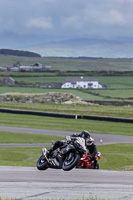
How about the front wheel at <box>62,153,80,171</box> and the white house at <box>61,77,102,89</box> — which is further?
the white house at <box>61,77,102,89</box>

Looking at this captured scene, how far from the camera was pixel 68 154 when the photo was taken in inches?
622

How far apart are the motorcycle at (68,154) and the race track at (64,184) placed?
0.24 m

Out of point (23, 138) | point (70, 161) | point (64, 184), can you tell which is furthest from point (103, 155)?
point (64, 184)

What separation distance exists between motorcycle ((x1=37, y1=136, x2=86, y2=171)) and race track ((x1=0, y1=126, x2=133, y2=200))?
245 millimetres

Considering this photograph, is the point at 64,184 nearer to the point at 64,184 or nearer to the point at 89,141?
the point at 64,184

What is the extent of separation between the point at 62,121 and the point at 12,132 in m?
12.0

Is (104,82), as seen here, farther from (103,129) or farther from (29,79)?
(103,129)

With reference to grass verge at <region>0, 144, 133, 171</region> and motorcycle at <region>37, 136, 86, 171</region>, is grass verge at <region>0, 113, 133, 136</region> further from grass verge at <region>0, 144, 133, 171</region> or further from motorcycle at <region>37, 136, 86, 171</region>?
motorcycle at <region>37, 136, 86, 171</region>

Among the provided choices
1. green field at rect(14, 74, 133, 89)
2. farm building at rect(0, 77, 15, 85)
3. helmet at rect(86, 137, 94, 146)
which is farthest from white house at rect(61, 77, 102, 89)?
helmet at rect(86, 137, 94, 146)

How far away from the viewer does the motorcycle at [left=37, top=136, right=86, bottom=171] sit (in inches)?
616

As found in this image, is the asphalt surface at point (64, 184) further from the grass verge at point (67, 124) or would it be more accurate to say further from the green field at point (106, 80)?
the green field at point (106, 80)

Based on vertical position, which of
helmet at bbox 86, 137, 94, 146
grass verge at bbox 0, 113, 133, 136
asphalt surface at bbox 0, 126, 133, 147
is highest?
helmet at bbox 86, 137, 94, 146

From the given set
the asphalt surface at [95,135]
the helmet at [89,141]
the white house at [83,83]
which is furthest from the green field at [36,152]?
the white house at [83,83]

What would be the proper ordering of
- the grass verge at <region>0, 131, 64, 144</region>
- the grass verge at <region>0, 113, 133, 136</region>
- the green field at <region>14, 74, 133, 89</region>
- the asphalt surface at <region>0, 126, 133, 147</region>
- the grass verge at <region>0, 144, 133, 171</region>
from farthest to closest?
the green field at <region>14, 74, 133, 89</region>, the grass verge at <region>0, 113, 133, 136</region>, the asphalt surface at <region>0, 126, 133, 147</region>, the grass verge at <region>0, 131, 64, 144</region>, the grass verge at <region>0, 144, 133, 171</region>
